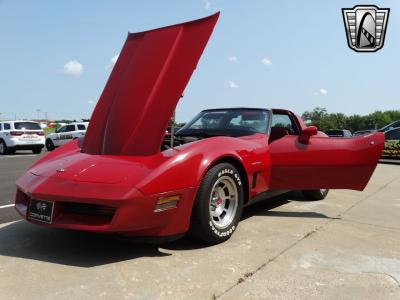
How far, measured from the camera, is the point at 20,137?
17.0 m

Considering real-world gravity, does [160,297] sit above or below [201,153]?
below

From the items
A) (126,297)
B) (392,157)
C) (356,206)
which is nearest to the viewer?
(126,297)

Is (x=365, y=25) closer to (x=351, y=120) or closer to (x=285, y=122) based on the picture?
(x=285, y=122)

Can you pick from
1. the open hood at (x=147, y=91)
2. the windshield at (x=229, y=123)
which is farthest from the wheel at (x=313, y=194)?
the open hood at (x=147, y=91)

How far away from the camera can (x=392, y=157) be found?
41.8ft

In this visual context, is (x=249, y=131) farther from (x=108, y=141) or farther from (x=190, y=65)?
(x=108, y=141)

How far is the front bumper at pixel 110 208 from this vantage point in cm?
297

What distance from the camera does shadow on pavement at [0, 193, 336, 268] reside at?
322 centimetres

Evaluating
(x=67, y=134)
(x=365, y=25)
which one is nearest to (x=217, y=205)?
(x=365, y=25)

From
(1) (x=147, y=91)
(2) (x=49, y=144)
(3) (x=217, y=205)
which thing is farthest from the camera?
(2) (x=49, y=144)

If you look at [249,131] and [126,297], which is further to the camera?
[249,131]

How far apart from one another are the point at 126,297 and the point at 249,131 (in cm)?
270

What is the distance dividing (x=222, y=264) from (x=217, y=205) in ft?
2.39

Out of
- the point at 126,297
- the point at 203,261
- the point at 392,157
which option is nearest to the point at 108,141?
the point at 203,261
